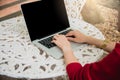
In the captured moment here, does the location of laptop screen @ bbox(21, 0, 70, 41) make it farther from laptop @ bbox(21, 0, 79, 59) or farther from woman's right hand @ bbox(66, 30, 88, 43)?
woman's right hand @ bbox(66, 30, 88, 43)

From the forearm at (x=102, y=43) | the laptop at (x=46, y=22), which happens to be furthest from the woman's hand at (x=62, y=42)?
the forearm at (x=102, y=43)

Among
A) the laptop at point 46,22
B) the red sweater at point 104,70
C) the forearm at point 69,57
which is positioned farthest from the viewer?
the laptop at point 46,22

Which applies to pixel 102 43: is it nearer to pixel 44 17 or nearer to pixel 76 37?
pixel 76 37

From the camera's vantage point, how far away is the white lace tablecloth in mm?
942

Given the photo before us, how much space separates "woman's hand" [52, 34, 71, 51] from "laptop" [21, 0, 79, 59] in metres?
0.02

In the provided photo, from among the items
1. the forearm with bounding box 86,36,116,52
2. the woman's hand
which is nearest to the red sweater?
the woman's hand

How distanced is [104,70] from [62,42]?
1.17 feet

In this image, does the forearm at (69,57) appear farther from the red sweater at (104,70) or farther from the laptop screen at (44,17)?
the laptop screen at (44,17)

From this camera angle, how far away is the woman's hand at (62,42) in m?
1.02

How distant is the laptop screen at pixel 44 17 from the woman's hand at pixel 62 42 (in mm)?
102

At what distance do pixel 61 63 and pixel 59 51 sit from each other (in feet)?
0.23

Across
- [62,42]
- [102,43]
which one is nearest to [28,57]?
[62,42]

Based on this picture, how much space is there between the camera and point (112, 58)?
73cm

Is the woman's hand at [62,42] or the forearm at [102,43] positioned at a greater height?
the woman's hand at [62,42]
